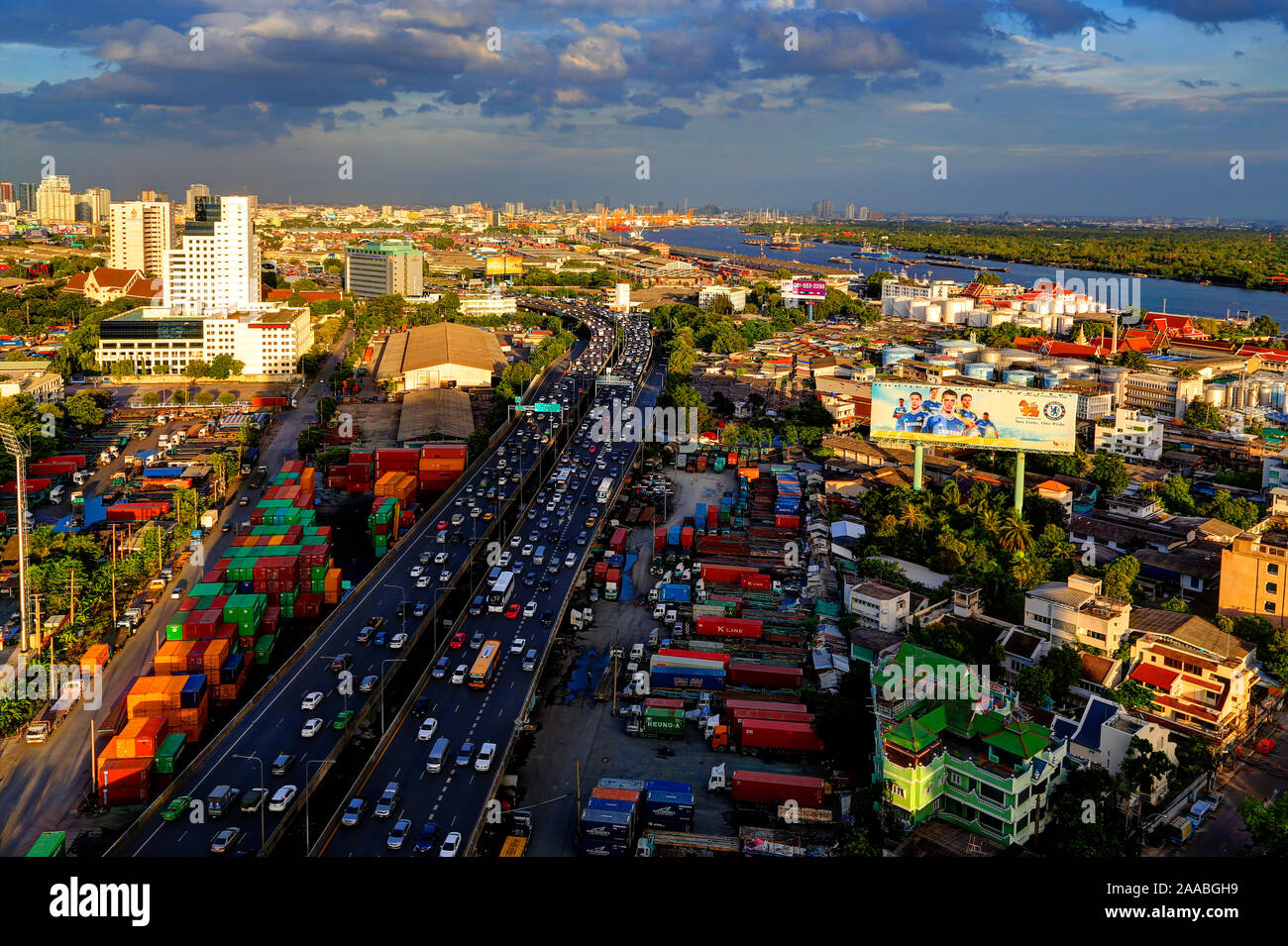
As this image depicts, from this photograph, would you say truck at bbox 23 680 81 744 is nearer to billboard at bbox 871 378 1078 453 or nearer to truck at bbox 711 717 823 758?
truck at bbox 711 717 823 758

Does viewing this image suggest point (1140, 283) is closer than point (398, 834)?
No

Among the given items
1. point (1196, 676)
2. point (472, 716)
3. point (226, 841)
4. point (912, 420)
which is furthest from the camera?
point (912, 420)

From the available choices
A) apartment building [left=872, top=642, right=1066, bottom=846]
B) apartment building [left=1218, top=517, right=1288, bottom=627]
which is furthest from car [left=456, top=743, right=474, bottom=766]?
apartment building [left=1218, top=517, right=1288, bottom=627]

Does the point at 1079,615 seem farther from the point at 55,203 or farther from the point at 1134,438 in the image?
the point at 55,203

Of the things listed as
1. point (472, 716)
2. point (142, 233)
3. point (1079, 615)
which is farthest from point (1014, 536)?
point (142, 233)

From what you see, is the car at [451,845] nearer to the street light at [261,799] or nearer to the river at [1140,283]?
the street light at [261,799]

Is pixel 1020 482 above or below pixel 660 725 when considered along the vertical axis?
above
